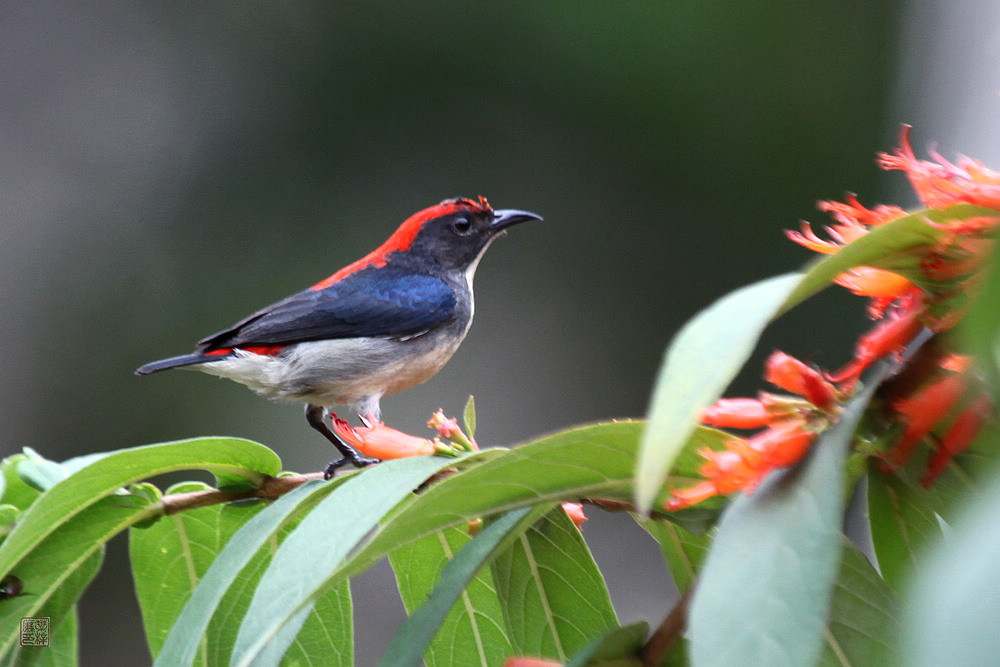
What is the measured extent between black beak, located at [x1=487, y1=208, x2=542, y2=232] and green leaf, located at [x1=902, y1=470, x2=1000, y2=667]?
3.91m

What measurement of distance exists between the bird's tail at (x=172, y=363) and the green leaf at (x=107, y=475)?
1955mm

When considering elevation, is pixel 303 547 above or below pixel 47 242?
above

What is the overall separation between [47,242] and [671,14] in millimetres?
5121

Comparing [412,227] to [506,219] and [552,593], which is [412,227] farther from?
[552,593]

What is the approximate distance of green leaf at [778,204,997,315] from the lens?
27.8 inches

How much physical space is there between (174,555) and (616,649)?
87 cm

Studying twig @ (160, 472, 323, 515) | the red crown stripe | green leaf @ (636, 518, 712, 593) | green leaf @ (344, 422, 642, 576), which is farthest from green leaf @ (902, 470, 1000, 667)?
the red crown stripe

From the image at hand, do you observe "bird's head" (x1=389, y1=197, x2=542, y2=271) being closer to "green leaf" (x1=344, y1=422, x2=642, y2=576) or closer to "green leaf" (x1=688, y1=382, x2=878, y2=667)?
"green leaf" (x1=344, y1=422, x2=642, y2=576)

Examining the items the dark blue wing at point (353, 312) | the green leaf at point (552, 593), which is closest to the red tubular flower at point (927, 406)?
the green leaf at point (552, 593)

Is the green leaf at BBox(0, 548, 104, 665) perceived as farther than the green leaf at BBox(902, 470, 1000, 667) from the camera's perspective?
Yes

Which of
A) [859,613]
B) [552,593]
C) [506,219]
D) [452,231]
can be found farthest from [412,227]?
[859,613]

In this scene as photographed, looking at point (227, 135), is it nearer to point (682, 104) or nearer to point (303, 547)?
point (682, 104)

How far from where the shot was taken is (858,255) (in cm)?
74

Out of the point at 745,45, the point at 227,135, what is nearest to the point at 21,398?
the point at 227,135
